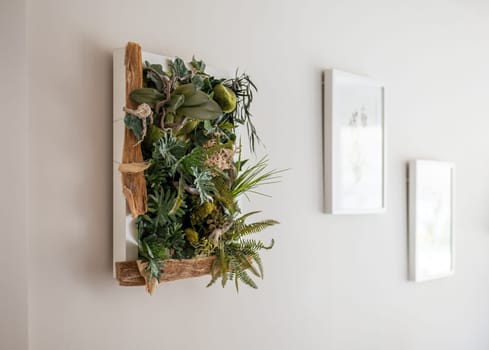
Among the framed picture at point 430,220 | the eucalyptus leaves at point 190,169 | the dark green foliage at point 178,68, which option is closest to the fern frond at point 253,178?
the eucalyptus leaves at point 190,169

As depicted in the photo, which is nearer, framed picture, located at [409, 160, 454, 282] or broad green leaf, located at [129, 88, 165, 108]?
broad green leaf, located at [129, 88, 165, 108]

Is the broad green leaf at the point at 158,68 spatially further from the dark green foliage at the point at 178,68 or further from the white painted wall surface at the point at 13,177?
the white painted wall surface at the point at 13,177

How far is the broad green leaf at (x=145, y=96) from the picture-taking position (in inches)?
56.9

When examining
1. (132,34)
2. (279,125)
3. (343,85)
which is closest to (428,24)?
(343,85)

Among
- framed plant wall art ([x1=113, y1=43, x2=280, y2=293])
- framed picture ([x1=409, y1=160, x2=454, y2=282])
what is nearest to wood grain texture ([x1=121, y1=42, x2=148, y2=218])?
framed plant wall art ([x1=113, y1=43, x2=280, y2=293])

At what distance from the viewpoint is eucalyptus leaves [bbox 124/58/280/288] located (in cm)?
147

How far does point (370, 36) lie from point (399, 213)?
800mm

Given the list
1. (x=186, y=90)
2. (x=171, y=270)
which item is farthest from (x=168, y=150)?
(x=171, y=270)

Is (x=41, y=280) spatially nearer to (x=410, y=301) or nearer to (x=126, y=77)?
(x=126, y=77)

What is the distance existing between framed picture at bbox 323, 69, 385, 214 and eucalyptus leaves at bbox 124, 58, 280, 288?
1.83 feet

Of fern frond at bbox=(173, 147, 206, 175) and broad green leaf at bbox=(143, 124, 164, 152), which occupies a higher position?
broad green leaf at bbox=(143, 124, 164, 152)

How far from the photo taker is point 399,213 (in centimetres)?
260

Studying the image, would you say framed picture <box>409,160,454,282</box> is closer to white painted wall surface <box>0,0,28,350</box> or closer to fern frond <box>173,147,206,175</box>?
fern frond <box>173,147,206,175</box>

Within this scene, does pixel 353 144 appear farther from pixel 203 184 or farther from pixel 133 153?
pixel 133 153
